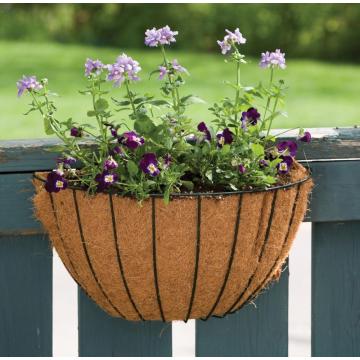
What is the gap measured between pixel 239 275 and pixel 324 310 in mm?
455

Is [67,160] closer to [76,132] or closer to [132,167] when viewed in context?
[76,132]

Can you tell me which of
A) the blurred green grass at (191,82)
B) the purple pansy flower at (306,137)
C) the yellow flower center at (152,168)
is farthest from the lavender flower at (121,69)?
the blurred green grass at (191,82)

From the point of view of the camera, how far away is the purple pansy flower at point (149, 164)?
68.2 inches

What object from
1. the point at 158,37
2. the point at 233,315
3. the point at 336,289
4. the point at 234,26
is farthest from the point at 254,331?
the point at 234,26

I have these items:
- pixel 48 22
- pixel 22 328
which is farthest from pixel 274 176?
pixel 48 22

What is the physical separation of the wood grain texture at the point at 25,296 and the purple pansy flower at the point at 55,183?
1.14 feet

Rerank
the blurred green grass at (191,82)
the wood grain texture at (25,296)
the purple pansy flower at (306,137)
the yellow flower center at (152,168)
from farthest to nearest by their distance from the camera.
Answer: the blurred green grass at (191,82) → the wood grain texture at (25,296) → the purple pansy flower at (306,137) → the yellow flower center at (152,168)

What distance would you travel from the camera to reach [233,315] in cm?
222

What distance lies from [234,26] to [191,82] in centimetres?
206

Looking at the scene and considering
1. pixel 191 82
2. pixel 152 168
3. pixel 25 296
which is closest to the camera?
pixel 152 168

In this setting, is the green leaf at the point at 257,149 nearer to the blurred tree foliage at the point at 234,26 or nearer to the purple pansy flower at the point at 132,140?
the purple pansy flower at the point at 132,140

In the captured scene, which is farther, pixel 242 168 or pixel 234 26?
pixel 234 26

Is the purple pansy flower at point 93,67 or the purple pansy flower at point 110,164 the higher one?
the purple pansy flower at point 93,67

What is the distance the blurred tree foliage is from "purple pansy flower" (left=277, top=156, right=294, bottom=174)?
7866 mm
